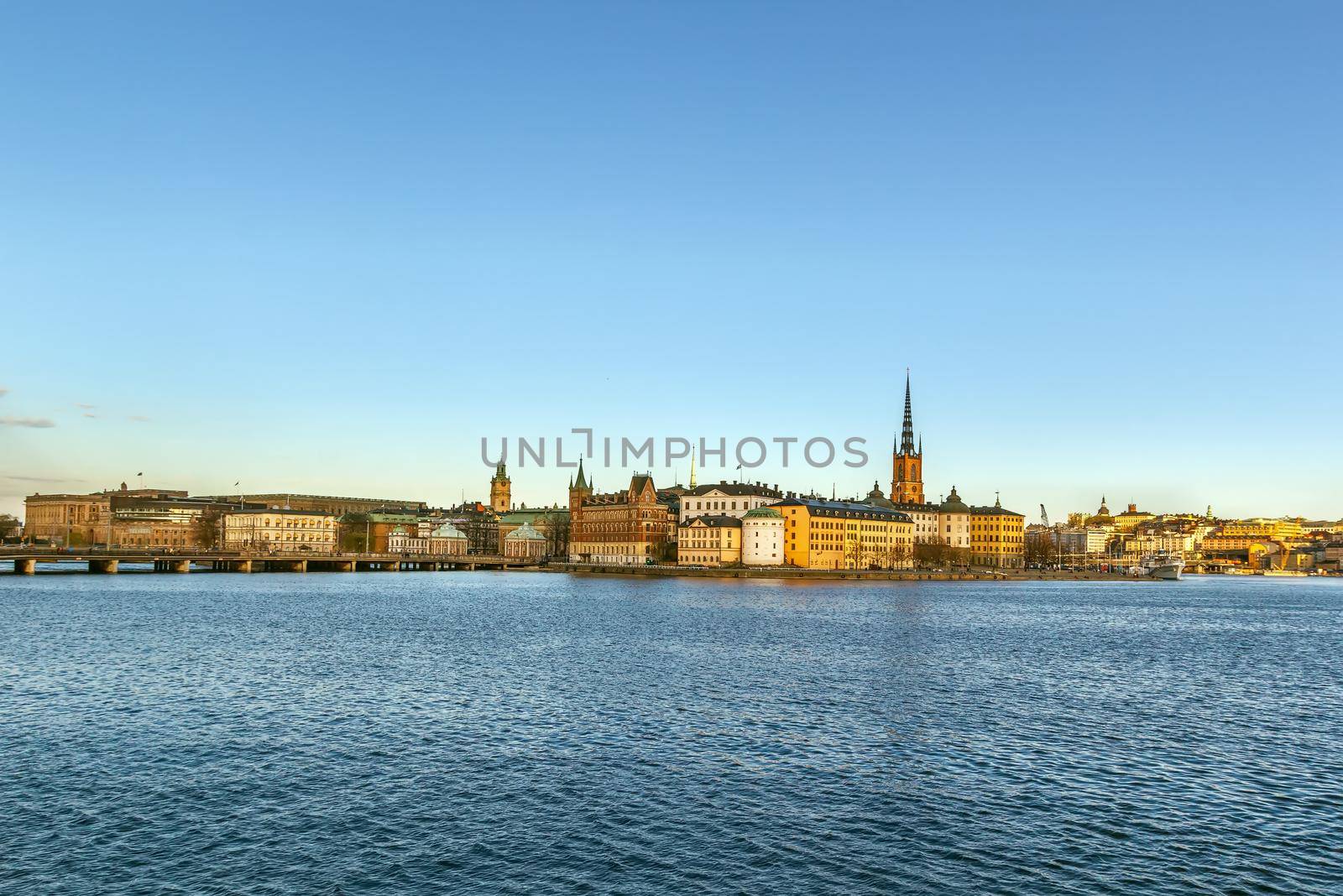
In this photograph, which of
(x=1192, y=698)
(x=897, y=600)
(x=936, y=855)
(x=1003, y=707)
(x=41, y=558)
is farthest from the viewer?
(x=41, y=558)

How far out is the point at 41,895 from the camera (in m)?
18.5

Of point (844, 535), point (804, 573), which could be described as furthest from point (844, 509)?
point (804, 573)

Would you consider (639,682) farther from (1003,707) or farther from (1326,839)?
(1326,839)

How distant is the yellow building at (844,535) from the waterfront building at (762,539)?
1234 mm

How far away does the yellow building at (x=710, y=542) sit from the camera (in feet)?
575

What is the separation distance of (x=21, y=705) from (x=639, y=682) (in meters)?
21.4

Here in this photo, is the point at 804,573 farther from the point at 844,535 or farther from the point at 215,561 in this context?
the point at 215,561

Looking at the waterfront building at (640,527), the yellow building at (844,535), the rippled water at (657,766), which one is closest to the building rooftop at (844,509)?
the yellow building at (844,535)

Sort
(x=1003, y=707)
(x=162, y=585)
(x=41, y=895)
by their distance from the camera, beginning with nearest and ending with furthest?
(x=41, y=895) < (x=1003, y=707) < (x=162, y=585)

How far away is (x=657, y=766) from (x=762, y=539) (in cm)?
14591

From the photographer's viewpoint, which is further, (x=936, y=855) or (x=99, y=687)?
(x=99, y=687)

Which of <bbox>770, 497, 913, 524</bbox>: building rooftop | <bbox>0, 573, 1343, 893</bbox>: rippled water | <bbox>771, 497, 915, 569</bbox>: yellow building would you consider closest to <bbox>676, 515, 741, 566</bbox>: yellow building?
<bbox>771, 497, 915, 569</bbox>: yellow building

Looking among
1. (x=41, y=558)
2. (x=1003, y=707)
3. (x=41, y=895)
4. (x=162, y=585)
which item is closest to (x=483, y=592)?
(x=162, y=585)

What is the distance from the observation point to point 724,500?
187375 mm
